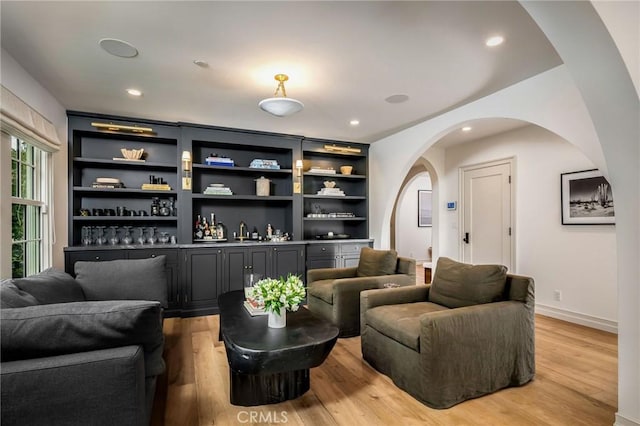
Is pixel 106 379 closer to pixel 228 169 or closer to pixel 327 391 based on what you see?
pixel 327 391

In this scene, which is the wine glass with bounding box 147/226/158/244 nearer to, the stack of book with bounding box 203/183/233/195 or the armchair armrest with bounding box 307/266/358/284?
the stack of book with bounding box 203/183/233/195

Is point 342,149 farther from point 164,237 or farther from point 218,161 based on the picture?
point 164,237

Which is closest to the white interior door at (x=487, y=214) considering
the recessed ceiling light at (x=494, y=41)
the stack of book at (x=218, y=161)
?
the recessed ceiling light at (x=494, y=41)

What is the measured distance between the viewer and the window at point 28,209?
9.39 ft

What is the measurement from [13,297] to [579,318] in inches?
203

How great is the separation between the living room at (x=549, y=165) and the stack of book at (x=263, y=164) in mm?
543

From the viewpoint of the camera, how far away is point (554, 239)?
13.7ft

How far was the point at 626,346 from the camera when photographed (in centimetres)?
189

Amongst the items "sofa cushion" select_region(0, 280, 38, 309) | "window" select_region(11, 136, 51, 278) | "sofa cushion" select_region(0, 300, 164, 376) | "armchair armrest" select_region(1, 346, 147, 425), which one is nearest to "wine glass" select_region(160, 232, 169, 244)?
"window" select_region(11, 136, 51, 278)

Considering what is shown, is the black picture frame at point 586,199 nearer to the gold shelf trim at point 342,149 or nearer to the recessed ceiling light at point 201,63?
the gold shelf trim at point 342,149

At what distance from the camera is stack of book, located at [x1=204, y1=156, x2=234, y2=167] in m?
4.60

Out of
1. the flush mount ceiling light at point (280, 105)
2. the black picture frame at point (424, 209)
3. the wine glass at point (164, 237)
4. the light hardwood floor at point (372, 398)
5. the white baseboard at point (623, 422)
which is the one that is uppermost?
the flush mount ceiling light at point (280, 105)

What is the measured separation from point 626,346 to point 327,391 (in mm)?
1841

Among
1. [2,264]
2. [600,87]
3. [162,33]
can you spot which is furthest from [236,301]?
[600,87]
